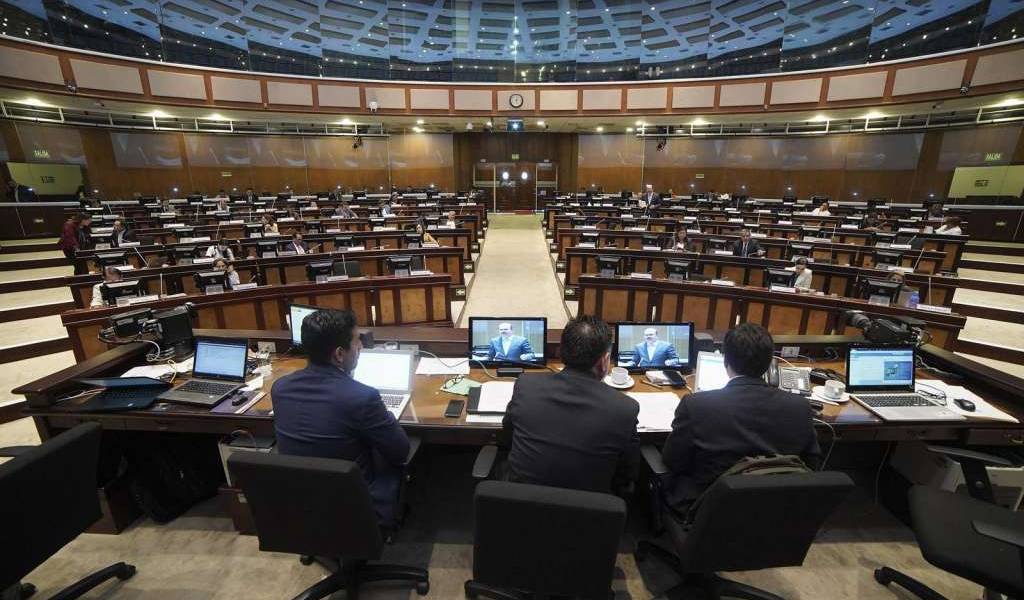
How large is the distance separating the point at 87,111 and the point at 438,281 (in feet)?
44.6

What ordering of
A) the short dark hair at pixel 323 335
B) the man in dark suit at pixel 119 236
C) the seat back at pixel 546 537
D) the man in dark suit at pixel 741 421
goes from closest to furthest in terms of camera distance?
the seat back at pixel 546 537
the man in dark suit at pixel 741 421
the short dark hair at pixel 323 335
the man in dark suit at pixel 119 236

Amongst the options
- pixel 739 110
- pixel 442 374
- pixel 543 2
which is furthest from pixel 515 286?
pixel 543 2

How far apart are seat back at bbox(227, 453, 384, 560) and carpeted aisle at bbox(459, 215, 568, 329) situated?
3.85 meters

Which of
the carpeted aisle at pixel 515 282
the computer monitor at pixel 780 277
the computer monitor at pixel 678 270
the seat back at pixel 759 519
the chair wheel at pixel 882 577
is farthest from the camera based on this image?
the carpeted aisle at pixel 515 282

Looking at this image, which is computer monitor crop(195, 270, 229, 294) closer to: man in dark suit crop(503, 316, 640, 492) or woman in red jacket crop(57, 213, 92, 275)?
woman in red jacket crop(57, 213, 92, 275)

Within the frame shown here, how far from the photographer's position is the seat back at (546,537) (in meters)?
1.30

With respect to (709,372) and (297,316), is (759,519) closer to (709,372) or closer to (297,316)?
(709,372)

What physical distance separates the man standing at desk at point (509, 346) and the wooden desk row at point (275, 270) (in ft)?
12.1

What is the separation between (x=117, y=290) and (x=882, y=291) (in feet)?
24.6

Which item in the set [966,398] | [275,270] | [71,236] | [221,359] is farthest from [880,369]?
[71,236]

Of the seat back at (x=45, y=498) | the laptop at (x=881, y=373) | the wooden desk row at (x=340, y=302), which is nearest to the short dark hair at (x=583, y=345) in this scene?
the laptop at (x=881, y=373)

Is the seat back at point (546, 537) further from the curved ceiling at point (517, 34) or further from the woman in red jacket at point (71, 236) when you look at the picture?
the curved ceiling at point (517, 34)

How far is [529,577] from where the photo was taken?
1.52 metres

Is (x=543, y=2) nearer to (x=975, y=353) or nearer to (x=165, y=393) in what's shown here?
(x=975, y=353)
